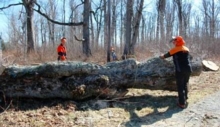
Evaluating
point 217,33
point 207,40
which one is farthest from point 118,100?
point 217,33

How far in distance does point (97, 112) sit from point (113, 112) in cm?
36

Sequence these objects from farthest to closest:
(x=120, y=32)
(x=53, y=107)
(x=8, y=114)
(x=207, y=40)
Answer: (x=120, y=32)
(x=207, y=40)
(x=53, y=107)
(x=8, y=114)

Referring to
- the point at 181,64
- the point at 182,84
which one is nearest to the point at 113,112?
the point at 182,84

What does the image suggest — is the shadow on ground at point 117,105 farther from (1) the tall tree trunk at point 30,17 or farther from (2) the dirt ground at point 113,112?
(1) the tall tree trunk at point 30,17

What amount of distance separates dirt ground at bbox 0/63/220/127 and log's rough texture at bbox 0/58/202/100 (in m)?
0.22

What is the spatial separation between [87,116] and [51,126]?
0.85m

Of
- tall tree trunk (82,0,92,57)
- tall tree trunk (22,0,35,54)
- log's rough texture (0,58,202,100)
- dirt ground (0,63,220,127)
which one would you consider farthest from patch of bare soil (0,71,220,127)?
tall tree trunk (22,0,35,54)

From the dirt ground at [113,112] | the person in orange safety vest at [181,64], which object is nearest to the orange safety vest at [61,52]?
the dirt ground at [113,112]

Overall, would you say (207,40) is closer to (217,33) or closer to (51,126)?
(217,33)

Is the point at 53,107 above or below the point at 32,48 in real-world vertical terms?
below

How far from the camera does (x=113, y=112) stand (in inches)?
239

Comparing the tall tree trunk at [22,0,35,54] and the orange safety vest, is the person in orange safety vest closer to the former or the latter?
the orange safety vest

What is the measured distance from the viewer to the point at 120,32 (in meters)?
43.5

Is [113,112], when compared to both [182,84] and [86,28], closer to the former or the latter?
[182,84]
